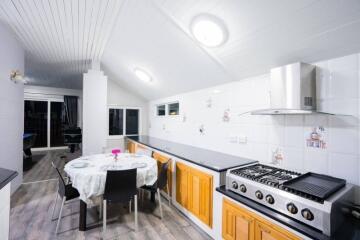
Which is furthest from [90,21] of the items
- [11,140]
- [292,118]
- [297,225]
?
[297,225]

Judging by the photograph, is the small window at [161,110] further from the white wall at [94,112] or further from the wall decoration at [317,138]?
the wall decoration at [317,138]

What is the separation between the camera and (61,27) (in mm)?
2562

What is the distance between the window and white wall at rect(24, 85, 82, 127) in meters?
2.80

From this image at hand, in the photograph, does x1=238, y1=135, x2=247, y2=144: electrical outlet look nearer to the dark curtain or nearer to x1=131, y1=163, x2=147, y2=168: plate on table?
x1=131, y1=163, x2=147, y2=168: plate on table

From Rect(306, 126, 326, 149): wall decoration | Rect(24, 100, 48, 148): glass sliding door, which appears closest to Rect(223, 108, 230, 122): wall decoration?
Rect(306, 126, 326, 149): wall decoration

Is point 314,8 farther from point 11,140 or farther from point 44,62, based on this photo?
point 44,62

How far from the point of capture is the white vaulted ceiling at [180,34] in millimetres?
1332

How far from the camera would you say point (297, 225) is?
1142 millimetres

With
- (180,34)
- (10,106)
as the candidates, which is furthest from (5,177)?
(10,106)

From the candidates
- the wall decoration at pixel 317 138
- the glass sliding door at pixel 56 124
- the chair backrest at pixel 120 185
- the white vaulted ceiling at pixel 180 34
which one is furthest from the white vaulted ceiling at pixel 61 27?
the glass sliding door at pixel 56 124

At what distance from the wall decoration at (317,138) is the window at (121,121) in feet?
15.0

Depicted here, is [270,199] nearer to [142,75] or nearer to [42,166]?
[142,75]

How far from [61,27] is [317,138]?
11.5 ft

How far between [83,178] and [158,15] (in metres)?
2.02
